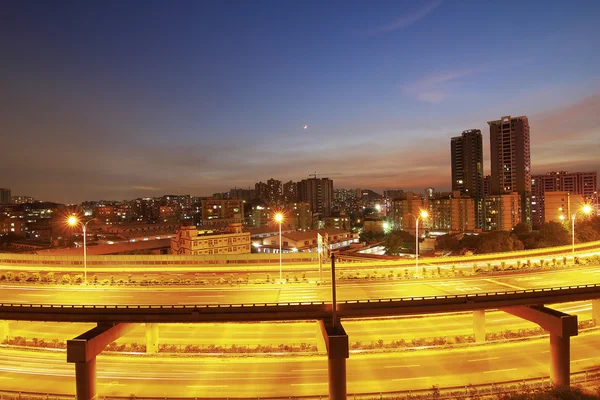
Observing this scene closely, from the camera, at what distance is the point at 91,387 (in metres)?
14.4

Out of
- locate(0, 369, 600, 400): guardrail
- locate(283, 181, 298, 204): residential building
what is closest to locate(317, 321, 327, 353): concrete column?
locate(0, 369, 600, 400): guardrail

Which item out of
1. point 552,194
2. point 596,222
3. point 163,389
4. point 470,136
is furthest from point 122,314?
point 470,136

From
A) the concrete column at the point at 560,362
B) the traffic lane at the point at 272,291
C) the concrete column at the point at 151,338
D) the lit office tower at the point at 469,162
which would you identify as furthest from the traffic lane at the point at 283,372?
the lit office tower at the point at 469,162

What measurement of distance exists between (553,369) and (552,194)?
238ft

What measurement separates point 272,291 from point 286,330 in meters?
3.36

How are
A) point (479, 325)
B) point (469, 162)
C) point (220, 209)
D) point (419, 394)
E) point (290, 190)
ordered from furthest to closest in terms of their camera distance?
point (290, 190) → point (469, 162) → point (220, 209) → point (479, 325) → point (419, 394)

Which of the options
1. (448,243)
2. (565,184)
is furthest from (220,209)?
(565,184)

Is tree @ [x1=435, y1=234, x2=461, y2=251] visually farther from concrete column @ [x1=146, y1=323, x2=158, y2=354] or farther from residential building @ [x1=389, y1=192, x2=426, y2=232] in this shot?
concrete column @ [x1=146, y1=323, x2=158, y2=354]

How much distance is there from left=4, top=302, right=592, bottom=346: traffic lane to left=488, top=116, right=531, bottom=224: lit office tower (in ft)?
287

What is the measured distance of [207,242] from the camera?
156ft

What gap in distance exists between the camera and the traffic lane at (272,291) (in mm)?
17297

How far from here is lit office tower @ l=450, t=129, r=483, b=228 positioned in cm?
11806

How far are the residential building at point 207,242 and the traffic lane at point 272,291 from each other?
87.3 feet

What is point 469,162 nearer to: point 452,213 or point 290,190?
point 452,213
